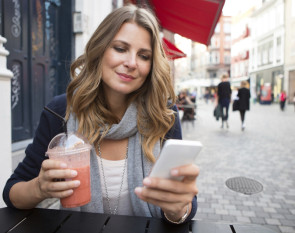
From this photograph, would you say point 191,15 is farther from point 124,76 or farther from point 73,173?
point 73,173

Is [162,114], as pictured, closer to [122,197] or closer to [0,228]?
[122,197]

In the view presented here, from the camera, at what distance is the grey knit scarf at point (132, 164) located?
4.94 feet

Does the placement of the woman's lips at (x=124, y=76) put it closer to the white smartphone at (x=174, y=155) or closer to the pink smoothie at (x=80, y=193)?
Answer: the pink smoothie at (x=80, y=193)

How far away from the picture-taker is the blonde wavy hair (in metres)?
1.55

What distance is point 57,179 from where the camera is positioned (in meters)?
0.99

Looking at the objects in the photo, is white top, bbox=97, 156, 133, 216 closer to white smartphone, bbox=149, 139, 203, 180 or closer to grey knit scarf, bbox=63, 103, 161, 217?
grey knit scarf, bbox=63, 103, 161, 217

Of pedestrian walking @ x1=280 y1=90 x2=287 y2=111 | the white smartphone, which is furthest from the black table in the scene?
pedestrian walking @ x1=280 y1=90 x2=287 y2=111

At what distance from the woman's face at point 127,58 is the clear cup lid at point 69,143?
1.74ft

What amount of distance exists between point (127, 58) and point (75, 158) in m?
0.70

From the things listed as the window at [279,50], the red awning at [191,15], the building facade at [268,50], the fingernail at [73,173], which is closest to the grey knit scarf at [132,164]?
the fingernail at [73,173]

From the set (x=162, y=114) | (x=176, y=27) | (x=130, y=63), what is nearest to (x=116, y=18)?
(x=130, y=63)

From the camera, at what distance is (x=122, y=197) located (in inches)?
62.9

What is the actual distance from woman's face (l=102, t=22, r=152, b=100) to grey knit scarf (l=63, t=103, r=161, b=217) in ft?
0.63

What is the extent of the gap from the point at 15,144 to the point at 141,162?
2.37 metres
